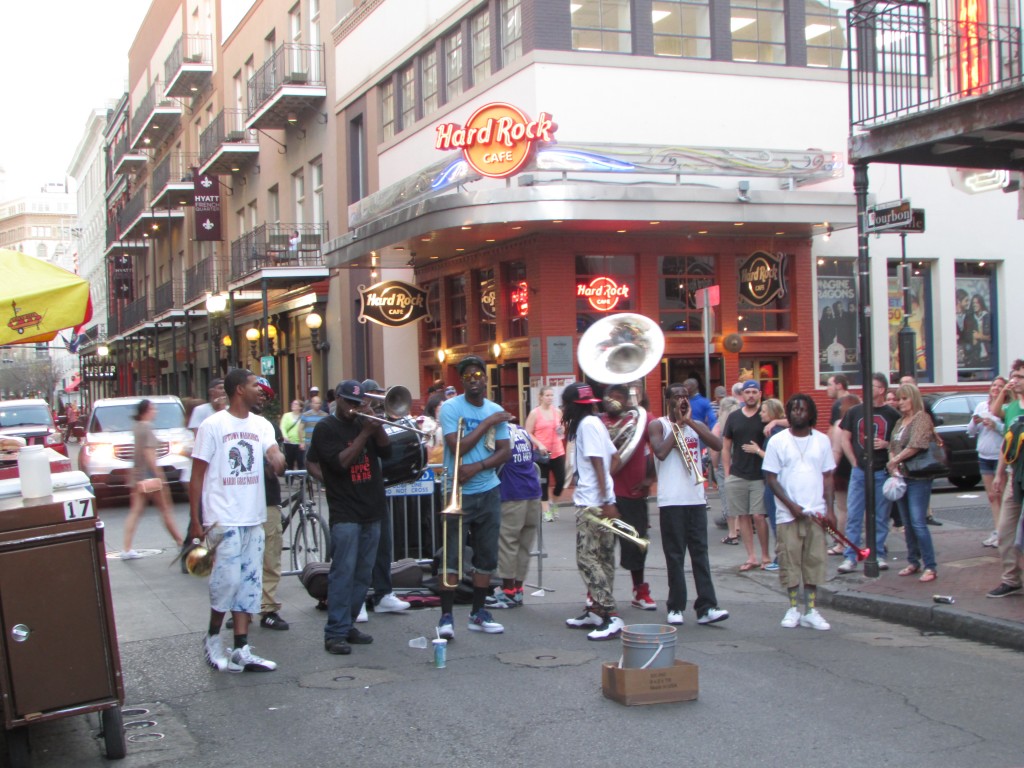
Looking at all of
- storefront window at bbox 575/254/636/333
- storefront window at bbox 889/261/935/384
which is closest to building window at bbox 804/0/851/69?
storefront window at bbox 889/261/935/384

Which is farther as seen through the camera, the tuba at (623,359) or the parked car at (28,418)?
the parked car at (28,418)

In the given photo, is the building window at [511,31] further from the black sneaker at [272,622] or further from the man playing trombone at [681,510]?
the black sneaker at [272,622]

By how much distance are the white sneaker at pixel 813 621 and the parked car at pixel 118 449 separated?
11436 mm

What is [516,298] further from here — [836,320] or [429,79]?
[836,320]

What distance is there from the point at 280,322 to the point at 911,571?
2702 centimetres

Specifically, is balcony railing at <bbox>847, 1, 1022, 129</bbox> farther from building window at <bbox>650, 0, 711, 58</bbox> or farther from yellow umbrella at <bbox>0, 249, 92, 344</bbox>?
building window at <bbox>650, 0, 711, 58</bbox>

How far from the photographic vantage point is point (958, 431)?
16859 mm

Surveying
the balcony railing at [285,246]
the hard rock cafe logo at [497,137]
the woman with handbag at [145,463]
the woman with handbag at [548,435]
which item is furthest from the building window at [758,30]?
the woman with handbag at [145,463]

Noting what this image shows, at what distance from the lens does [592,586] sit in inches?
313

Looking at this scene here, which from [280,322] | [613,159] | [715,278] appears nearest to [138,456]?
[613,159]

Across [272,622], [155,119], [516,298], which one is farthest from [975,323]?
[155,119]

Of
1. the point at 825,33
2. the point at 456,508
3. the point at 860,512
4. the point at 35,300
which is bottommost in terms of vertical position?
the point at 860,512

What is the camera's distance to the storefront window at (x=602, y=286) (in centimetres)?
2097

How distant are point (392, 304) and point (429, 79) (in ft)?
17.2
